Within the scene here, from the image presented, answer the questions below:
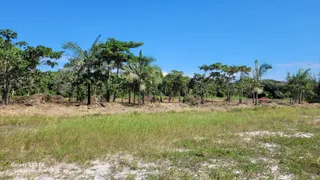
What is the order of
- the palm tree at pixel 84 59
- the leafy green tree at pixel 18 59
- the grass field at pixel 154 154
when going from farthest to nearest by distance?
1. the palm tree at pixel 84 59
2. the leafy green tree at pixel 18 59
3. the grass field at pixel 154 154

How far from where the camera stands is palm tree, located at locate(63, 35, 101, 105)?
72.6ft

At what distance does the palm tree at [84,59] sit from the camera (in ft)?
72.6

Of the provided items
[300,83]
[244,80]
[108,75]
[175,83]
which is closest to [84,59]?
[108,75]

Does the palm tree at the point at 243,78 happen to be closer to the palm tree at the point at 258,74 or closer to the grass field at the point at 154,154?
the palm tree at the point at 258,74

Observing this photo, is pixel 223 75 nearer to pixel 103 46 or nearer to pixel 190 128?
pixel 103 46

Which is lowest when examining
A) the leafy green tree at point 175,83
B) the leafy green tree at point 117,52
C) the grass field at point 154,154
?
the grass field at point 154,154

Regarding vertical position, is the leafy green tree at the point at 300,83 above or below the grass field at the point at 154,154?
above

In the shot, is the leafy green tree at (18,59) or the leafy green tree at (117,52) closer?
the leafy green tree at (18,59)

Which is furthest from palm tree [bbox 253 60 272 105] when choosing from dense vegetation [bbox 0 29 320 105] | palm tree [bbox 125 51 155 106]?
A: palm tree [bbox 125 51 155 106]

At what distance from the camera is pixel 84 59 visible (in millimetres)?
22312

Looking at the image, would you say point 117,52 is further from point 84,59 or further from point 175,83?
point 175,83

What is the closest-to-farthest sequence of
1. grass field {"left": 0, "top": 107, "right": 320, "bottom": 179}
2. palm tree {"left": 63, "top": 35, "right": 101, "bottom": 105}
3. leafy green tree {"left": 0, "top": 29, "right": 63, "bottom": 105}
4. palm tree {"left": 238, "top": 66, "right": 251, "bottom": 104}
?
1. grass field {"left": 0, "top": 107, "right": 320, "bottom": 179}
2. leafy green tree {"left": 0, "top": 29, "right": 63, "bottom": 105}
3. palm tree {"left": 63, "top": 35, "right": 101, "bottom": 105}
4. palm tree {"left": 238, "top": 66, "right": 251, "bottom": 104}

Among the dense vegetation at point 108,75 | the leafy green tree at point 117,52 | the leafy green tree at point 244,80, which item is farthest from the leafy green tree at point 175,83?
the leafy green tree at point 117,52

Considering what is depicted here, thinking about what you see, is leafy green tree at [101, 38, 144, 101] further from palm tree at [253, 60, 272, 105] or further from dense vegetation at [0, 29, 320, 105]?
palm tree at [253, 60, 272, 105]
